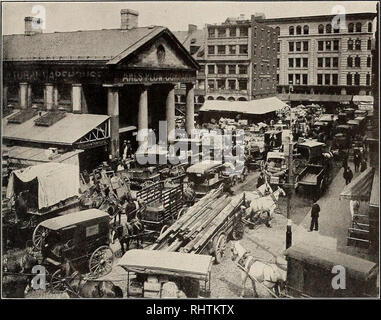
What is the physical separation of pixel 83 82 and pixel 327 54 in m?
16.8

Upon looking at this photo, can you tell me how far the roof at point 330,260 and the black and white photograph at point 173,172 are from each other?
0.22 ft

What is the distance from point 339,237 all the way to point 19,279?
14.5 metres

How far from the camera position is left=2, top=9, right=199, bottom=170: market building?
25.5 metres

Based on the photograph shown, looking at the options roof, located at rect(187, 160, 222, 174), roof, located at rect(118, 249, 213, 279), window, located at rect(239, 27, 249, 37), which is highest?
window, located at rect(239, 27, 249, 37)

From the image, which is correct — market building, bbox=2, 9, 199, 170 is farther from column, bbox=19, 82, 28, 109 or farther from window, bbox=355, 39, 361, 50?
window, bbox=355, 39, 361, 50

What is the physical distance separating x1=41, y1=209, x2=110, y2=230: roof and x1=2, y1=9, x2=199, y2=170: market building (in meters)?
7.44

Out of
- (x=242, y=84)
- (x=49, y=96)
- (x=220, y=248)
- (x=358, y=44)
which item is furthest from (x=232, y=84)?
(x=220, y=248)

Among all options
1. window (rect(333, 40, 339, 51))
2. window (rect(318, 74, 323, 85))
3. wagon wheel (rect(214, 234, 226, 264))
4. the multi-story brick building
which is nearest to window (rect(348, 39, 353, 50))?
the multi-story brick building

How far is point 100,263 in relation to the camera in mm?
17281

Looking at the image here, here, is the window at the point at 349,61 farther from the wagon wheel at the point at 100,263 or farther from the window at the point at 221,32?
the window at the point at 221,32

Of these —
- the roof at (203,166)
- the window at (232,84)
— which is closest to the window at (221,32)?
the window at (232,84)
